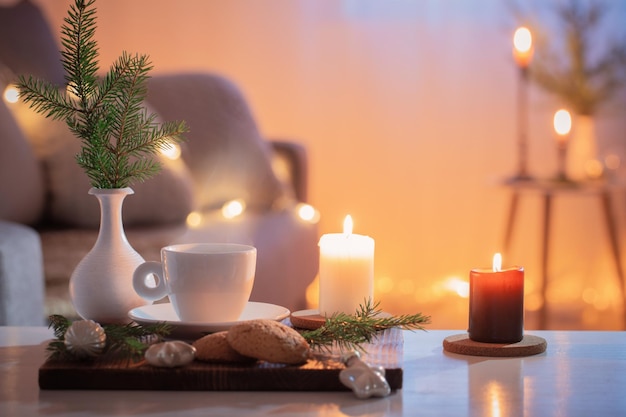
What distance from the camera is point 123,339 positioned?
30.8 inches

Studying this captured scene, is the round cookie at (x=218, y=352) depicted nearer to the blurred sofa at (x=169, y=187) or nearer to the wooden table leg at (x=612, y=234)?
the blurred sofa at (x=169, y=187)

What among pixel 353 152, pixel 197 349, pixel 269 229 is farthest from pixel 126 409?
pixel 353 152

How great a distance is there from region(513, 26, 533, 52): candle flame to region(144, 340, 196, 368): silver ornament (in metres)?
2.15

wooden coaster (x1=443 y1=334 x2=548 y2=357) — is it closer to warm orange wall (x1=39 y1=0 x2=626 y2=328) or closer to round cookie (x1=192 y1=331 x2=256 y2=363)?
round cookie (x1=192 y1=331 x2=256 y2=363)

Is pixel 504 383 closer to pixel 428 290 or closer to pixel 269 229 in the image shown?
pixel 269 229

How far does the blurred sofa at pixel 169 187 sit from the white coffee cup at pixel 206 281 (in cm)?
57

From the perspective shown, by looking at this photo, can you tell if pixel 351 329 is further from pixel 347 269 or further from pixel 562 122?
pixel 562 122

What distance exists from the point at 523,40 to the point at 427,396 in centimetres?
214

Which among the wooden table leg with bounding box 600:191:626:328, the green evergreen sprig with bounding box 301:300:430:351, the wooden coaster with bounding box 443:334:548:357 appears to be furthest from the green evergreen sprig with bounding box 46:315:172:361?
the wooden table leg with bounding box 600:191:626:328

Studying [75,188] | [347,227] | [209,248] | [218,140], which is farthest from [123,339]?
[218,140]

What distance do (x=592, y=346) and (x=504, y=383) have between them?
205 millimetres

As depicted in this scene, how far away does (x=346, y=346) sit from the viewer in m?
0.82

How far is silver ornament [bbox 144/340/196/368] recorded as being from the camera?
2.41 feet

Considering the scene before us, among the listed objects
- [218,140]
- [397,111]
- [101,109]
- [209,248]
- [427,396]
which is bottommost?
[427,396]
